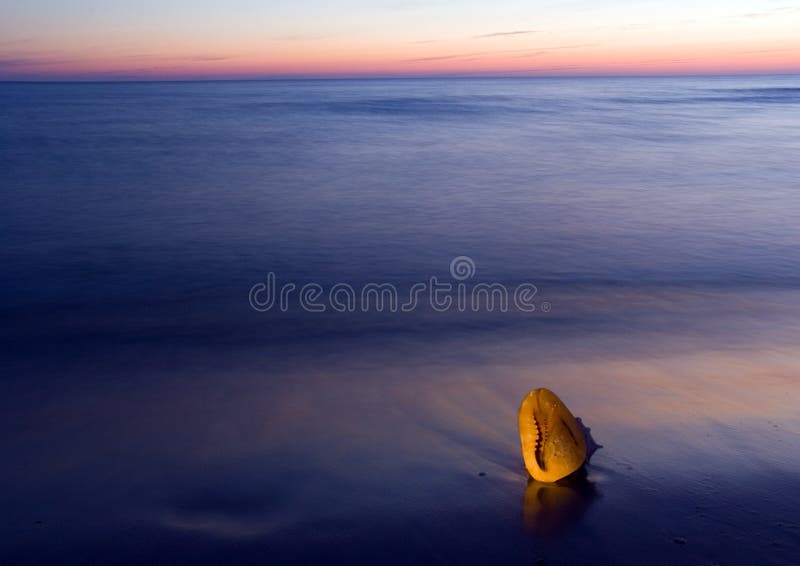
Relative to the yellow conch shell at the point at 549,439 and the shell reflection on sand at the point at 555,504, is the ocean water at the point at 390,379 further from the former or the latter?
the yellow conch shell at the point at 549,439

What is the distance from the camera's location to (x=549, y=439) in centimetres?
426

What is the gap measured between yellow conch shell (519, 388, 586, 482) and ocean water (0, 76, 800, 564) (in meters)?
0.12

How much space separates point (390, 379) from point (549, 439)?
81.3 inches

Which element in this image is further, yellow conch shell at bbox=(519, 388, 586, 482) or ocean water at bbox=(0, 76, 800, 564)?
yellow conch shell at bbox=(519, 388, 586, 482)

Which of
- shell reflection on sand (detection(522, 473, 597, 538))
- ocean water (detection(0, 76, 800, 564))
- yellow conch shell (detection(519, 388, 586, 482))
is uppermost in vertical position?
yellow conch shell (detection(519, 388, 586, 482))

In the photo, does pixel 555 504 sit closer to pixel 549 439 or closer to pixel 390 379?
pixel 549 439

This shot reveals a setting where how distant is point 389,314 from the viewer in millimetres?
8062

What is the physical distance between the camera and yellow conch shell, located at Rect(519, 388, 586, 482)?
4.22 metres

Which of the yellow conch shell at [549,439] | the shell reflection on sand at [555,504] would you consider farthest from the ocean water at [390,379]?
the yellow conch shell at [549,439]

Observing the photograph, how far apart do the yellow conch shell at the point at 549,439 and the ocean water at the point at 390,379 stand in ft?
0.38

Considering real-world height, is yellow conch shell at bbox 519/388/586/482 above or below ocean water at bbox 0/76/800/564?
above

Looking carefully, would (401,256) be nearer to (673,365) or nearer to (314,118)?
(673,365)

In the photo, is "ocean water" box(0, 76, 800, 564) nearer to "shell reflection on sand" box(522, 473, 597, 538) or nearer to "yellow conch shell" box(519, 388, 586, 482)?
"shell reflection on sand" box(522, 473, 597, 538)

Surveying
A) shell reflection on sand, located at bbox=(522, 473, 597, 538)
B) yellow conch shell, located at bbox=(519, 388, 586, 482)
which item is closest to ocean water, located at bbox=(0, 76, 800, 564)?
shell reflection on sand, located at bbox=(522, 473, 597, 538)
